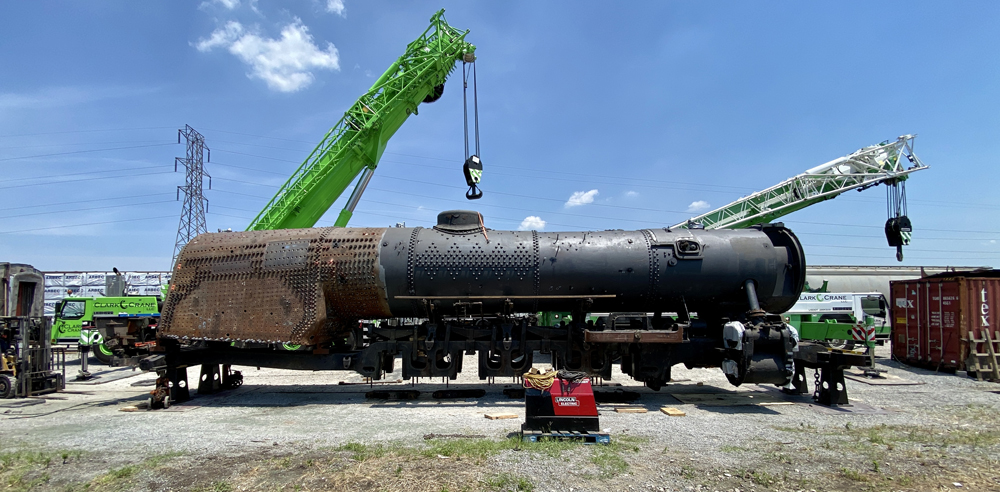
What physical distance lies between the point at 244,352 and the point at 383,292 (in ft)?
8.72

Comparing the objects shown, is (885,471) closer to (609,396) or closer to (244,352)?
(609,396)

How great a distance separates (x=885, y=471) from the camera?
4520 mm

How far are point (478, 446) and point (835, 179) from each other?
2094cm

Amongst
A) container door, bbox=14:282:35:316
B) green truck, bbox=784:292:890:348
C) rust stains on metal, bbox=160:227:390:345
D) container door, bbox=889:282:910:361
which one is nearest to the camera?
Answer: rust stains on metal, bbox=160:227:390:345

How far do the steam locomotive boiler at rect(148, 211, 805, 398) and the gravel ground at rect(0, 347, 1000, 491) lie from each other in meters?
0.83

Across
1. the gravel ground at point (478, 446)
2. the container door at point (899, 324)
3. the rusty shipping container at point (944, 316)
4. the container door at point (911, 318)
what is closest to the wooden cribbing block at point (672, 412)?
the gravel ground at point (478, 446)

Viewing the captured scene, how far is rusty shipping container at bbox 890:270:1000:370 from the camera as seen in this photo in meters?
11.2

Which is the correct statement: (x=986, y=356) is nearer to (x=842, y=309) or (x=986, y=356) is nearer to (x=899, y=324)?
(x=899, y=324)

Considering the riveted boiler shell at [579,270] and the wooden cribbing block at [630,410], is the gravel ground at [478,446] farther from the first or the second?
the riveted boiler shell at [579,270]

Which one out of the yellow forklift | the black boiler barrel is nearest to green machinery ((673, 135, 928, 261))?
the black boiler barrel

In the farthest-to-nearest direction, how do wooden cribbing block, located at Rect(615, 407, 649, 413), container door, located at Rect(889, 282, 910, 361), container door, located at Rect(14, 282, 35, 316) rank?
1. container door, located at Rect(889, 282, 910, 361)
2. container door, located at Rect(14, 282, 35, 316)
3. wooden cribbing block, located at Rect(615, 407, 649, 413)

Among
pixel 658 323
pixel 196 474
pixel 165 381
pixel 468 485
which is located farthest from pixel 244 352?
pixel 658 323

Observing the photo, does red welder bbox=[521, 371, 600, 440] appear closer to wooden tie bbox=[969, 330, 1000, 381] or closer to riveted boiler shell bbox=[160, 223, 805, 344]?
riveted boiler shell bbox=[160, 223, 805, 344]

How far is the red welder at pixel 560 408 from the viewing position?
5.55 m
